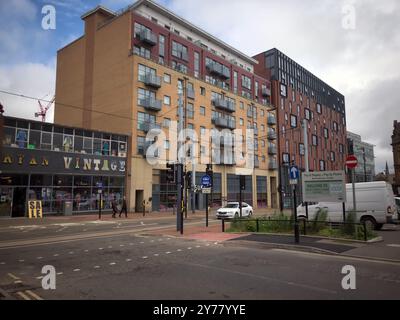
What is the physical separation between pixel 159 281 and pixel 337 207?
14727mm

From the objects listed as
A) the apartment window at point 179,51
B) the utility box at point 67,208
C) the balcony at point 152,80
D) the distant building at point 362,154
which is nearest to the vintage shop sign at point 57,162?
the utility box at point 67,208

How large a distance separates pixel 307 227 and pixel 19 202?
24.0 metres

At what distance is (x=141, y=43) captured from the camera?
1641 inches

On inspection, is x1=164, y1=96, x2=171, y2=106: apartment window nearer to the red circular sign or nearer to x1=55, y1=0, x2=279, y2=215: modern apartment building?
x1=55, y1=0, x2=279, y2=215: modern apartment building

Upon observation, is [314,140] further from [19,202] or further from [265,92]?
[19,202]

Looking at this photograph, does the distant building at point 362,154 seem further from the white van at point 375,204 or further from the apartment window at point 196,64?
the white van at point 375,204

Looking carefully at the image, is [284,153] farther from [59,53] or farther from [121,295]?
[121,295]

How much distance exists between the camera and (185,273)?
8.25m

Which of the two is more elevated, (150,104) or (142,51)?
(142,51)

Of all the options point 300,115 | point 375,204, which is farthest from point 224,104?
point 375,204

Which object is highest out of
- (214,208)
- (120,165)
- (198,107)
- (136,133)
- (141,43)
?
(141,43)

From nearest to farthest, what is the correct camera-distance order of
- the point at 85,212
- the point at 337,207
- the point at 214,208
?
the point at 337,207 < the point at 85,212 < the point at 214,208

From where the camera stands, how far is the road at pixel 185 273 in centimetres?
652

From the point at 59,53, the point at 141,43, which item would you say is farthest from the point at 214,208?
the point at 59,53
